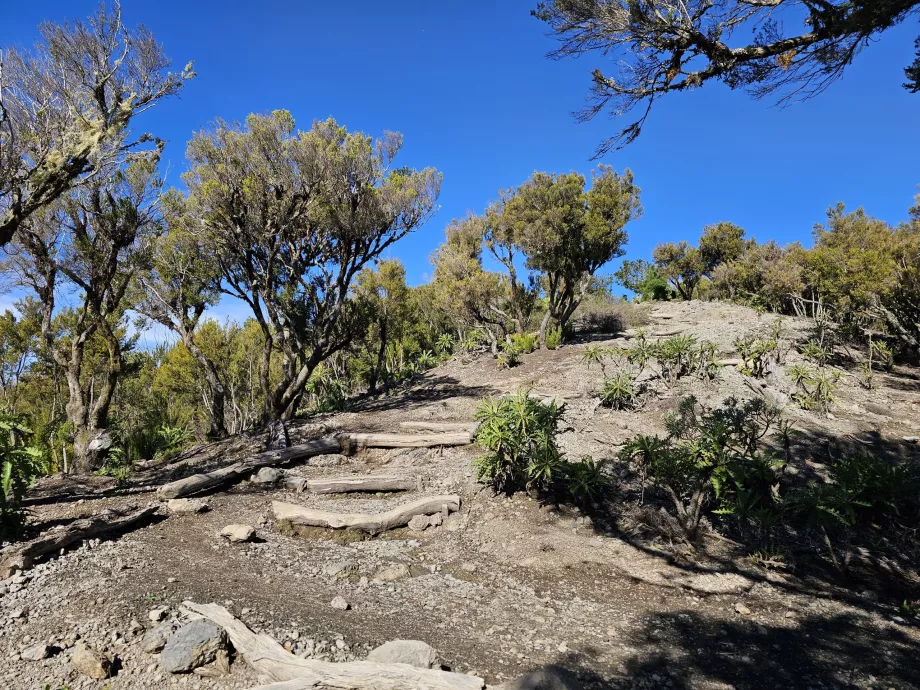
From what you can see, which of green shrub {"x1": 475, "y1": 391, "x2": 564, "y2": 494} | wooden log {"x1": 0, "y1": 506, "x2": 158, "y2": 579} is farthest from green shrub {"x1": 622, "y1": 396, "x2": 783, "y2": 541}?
wooden log {"x1": 0, "y1": 506, "x2": 158, "y2": 579}

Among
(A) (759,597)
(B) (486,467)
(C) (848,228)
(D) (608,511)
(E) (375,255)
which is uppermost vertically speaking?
(C) (848,228)

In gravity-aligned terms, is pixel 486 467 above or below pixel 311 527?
above

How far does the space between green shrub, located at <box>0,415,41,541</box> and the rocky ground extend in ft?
1.71

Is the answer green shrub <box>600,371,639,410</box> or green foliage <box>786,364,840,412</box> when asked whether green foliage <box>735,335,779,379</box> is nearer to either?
green foliage <box>786,364,840,412</box>

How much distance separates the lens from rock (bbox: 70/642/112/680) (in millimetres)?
3039

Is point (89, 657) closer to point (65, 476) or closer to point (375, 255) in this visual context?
point (65, 476)

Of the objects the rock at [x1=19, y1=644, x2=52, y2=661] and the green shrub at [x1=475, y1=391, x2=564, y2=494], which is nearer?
the rock at [x1=19, y1=644, x2=52, y2=661]

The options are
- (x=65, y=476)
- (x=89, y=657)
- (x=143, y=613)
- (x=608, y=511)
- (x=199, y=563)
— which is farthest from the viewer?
(x=65, y=476)

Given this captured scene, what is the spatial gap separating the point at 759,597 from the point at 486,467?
3.33 meters

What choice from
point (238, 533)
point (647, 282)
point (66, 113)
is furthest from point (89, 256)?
point (647, 282)

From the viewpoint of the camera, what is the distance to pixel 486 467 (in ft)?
22.0

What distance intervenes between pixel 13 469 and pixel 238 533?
2.24 metres

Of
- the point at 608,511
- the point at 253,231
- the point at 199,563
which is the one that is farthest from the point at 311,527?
the point at 253,231

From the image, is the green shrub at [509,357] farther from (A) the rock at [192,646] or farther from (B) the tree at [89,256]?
(A) the rock at [192,646]
